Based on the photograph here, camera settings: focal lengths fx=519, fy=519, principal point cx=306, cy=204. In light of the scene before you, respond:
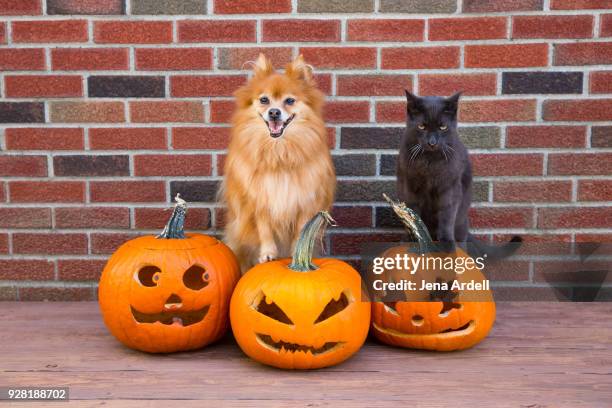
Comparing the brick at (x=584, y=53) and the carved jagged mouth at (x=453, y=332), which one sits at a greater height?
the brick at (x=584, y=53)

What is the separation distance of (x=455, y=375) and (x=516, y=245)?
0.96 meters

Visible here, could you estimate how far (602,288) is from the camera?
105 inches

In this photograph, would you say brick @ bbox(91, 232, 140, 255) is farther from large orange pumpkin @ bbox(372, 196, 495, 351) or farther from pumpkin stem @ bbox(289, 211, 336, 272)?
large orange pumpkin @ bbox(372, 196, 495, 351)

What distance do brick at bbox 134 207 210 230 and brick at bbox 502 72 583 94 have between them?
1.61 metres

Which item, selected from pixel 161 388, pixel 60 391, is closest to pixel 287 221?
pixel 161 388

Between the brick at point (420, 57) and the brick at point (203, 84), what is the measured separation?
72cm

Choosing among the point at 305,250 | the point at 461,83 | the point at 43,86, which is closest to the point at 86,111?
the point at 43,86

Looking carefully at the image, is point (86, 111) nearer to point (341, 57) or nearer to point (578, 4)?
point (341, 57)

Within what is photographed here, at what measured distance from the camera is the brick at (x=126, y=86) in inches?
99.2

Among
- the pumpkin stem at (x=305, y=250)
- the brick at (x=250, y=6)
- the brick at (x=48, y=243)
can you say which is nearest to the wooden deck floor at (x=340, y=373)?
the pumpkin stem at (x=305, y=250)

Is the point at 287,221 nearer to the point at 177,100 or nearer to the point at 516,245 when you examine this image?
the point at 177,100

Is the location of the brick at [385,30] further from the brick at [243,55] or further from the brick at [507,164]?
the brick at [507,164]

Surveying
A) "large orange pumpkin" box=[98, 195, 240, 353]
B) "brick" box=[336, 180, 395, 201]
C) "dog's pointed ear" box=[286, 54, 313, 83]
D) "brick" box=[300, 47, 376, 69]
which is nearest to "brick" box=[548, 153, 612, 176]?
"brick" box=[336, 180, 395, 201]

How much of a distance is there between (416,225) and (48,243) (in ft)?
6.07
